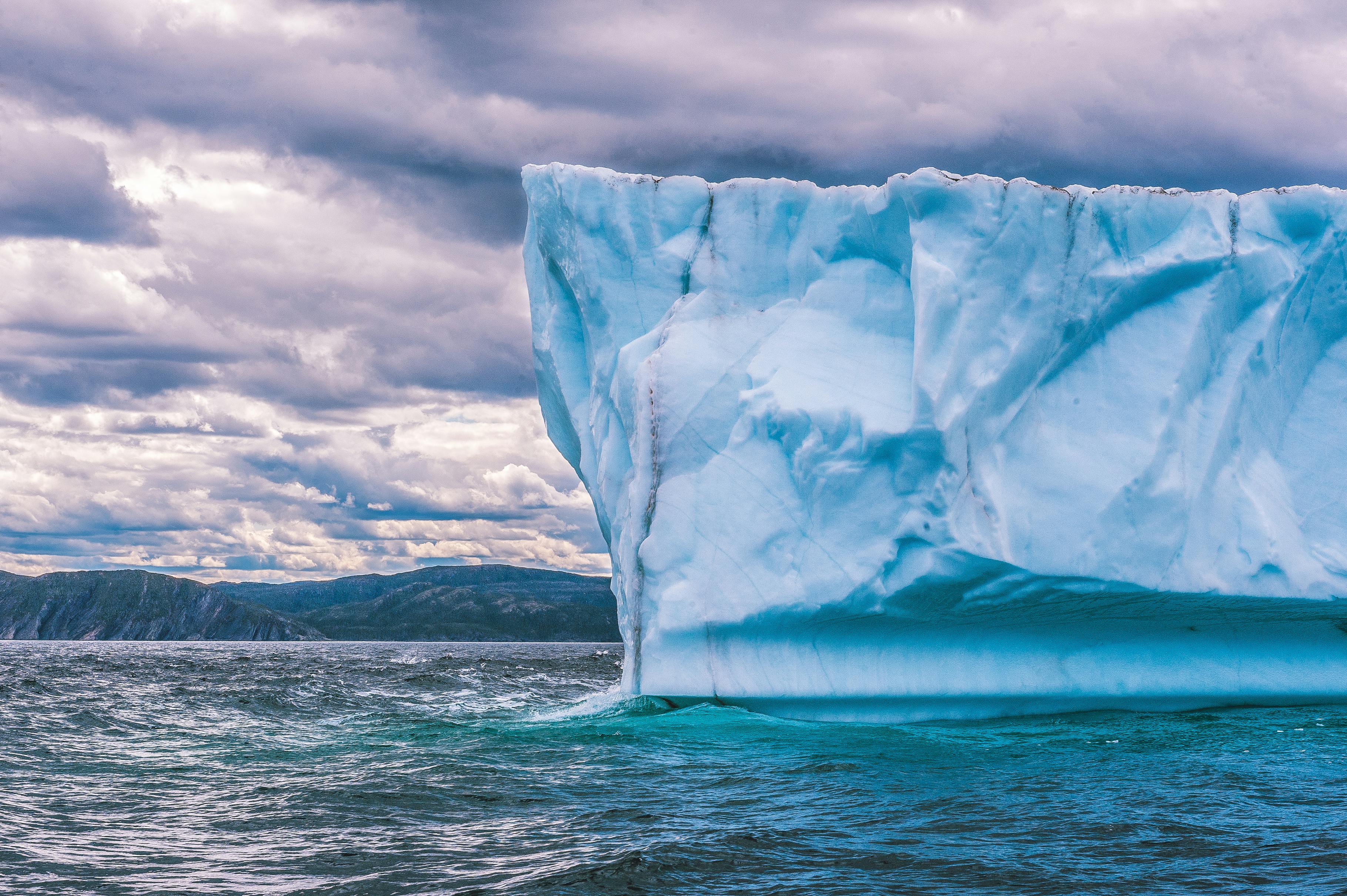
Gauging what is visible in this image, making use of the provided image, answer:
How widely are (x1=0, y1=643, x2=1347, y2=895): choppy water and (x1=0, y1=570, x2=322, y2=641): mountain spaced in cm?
13186

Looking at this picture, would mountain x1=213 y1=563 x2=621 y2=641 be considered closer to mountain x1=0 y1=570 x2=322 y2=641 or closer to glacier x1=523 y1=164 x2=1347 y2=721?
mountain x1=0 y1=570 x2=322 y2=641

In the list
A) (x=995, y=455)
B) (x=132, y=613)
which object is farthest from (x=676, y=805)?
(x=132, y=613)

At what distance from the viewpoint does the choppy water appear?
5.99 m

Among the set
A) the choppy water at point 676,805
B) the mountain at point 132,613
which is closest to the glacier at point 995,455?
the choppy water at point 676,805

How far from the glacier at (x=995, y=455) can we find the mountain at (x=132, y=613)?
133 m

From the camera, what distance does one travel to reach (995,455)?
38.1 feet

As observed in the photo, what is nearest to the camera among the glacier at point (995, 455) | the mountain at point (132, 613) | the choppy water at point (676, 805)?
the choppy water at point (676, 805)

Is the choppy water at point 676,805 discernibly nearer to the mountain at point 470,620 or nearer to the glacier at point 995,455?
the glacier at point 995,455

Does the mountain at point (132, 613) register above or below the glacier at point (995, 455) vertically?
below

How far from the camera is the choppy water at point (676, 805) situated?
5992mm

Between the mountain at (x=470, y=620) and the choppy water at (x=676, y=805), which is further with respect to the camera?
the mountain at (x=470, y=620)

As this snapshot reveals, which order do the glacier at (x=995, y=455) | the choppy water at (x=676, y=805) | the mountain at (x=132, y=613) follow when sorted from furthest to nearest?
the mountain at (x=132, y=613), the glacier at (x=995, y=455), the choppy water at (x=676, y=805)

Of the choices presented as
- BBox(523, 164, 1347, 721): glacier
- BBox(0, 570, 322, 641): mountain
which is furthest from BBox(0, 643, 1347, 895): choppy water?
BBox(0, 570, 322, 641): mountain

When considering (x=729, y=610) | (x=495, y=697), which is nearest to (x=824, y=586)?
(x=729, y=610)
